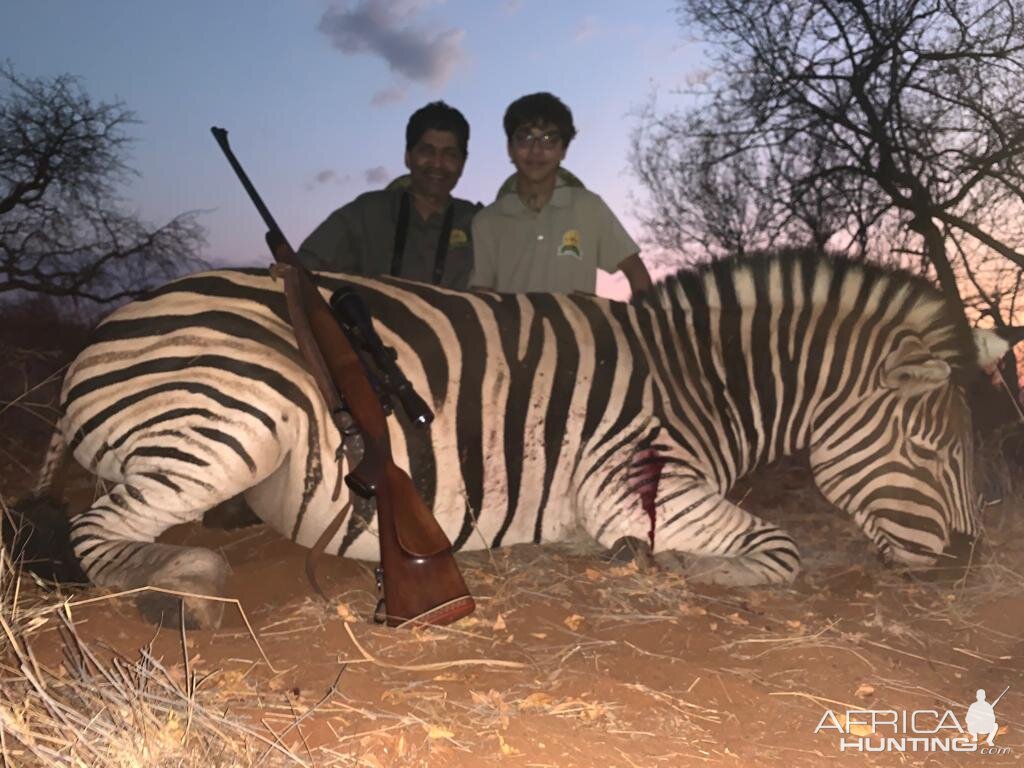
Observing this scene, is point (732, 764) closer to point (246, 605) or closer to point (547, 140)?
point (246, 605)

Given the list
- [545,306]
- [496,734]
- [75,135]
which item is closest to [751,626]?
[496,734]

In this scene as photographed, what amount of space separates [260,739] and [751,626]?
1.48m

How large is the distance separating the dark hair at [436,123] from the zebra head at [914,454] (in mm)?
2746

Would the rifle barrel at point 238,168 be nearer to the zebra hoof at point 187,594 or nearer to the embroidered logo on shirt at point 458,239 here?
the zebra hoof at point 187,594

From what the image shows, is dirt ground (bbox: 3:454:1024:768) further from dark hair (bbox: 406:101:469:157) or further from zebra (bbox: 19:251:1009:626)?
dark hair (bbox: 406:101:469:157)

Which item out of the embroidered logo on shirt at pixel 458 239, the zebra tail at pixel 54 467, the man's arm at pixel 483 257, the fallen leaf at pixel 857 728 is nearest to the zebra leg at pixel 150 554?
the zebra tail at pixel 54 467

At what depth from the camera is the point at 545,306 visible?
323cm

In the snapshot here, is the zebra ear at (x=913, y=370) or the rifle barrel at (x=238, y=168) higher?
the rifle barrel at (x=238, y=168)

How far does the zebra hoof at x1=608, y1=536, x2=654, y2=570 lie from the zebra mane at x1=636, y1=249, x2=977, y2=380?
97 centimetres

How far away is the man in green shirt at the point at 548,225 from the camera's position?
14.2 ft

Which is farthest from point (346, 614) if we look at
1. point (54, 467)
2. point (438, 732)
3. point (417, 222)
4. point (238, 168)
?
point (417, 222)

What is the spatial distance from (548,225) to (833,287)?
1.59m

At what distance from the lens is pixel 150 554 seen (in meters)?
2.43

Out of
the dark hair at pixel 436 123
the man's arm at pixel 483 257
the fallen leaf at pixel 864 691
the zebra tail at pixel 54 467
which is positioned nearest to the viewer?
the fallen leaf at pixel 864 691
